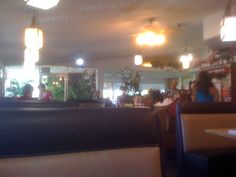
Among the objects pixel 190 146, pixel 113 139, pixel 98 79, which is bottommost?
pixel 190 146

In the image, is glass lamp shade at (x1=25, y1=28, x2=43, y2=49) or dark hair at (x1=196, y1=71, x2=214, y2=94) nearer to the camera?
dark hair at (x1=196, y1=71, x2=214, y2=94)

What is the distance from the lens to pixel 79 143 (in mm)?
982

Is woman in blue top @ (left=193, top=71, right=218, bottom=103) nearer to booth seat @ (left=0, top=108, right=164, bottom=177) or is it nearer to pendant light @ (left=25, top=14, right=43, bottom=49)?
pendant light @ (left=25, top=14, right=43, bottom=49)

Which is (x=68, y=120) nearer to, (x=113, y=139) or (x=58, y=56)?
(x=113, y=139)

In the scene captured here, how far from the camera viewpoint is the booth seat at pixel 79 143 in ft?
2.96

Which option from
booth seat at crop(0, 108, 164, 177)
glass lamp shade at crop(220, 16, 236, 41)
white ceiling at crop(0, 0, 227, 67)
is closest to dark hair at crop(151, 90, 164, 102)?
white ceiling at crop(0, 0, 227, 67)

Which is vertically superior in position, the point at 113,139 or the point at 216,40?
the point at 216,40

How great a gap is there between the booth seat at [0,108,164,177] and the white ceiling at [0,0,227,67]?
13.8ft

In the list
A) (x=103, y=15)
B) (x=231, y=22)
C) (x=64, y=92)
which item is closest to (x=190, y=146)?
(x=231, y=22)

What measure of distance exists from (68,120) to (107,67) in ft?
38.9

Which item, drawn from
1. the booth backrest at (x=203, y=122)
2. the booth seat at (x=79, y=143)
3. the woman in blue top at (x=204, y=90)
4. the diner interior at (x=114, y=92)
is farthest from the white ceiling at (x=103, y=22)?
the booth seat at (x=79, y=143)

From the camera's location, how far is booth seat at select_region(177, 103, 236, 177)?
8.95ft

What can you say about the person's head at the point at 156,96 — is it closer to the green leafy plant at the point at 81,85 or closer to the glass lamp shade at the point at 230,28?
the glass lamp shade at the point at 230,28

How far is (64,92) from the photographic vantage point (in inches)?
486
